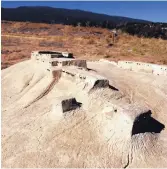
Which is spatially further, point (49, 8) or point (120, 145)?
point (49, 8)

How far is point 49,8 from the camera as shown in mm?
84188

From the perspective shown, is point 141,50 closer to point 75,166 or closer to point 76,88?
point 76,88

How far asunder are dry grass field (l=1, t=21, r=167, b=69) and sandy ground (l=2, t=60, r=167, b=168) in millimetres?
11408

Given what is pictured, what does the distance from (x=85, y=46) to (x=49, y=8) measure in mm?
52820

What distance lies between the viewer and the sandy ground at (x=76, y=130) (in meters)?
10.1

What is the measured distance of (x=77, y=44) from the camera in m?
35.2

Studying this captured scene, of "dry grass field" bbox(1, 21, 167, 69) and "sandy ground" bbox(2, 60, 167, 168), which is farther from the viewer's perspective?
"dry grass field" bbox(1, 21, 167, 69)

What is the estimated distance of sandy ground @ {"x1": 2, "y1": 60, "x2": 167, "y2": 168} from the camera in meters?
10.1

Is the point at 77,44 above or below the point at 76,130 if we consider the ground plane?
below

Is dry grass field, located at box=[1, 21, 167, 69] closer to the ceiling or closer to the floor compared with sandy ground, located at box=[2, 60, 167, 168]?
closer to the floor

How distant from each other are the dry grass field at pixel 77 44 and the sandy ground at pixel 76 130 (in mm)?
11408

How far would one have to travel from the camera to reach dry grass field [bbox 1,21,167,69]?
28703 mm

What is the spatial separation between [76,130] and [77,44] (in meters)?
24.8

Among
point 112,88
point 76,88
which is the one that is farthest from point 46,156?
point 112,88
